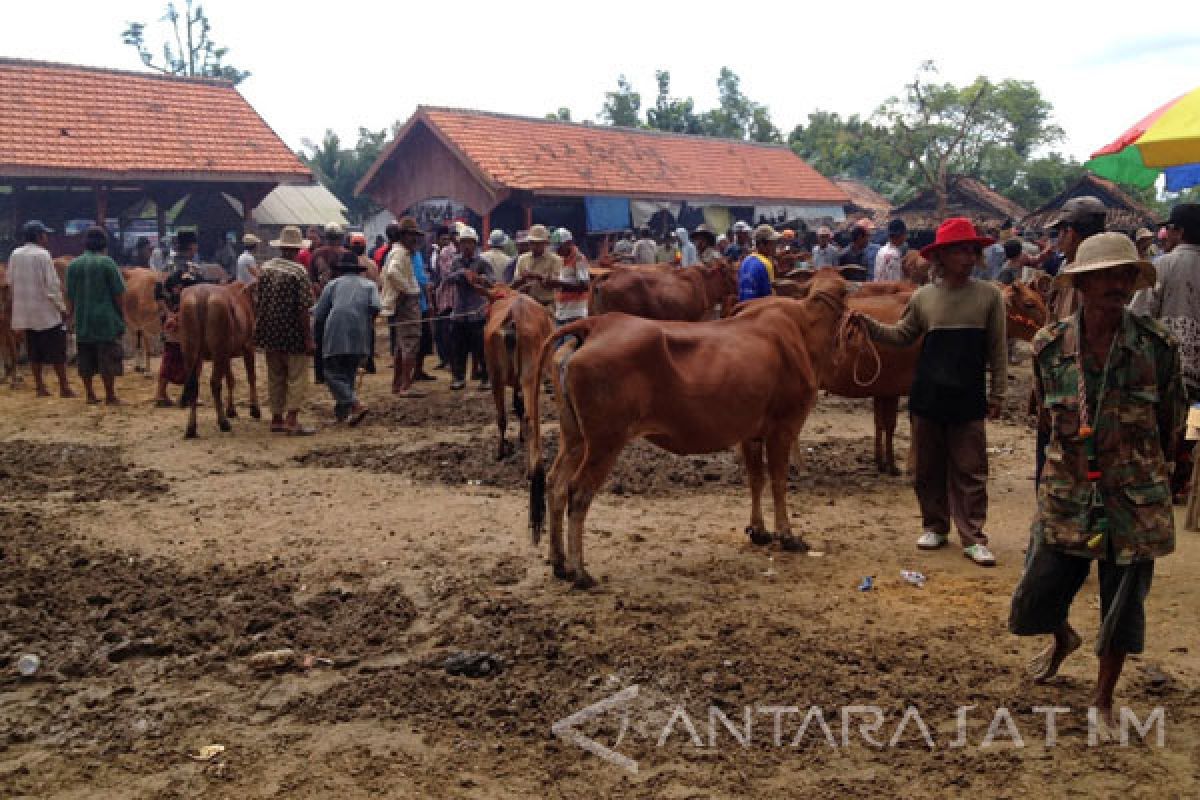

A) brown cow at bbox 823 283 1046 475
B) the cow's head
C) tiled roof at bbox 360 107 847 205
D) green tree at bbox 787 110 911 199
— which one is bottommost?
brown cow at bbox 823 283 1046 475

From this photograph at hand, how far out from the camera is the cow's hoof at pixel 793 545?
261 inches

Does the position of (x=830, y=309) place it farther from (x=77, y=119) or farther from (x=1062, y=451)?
(x=77, y=119)

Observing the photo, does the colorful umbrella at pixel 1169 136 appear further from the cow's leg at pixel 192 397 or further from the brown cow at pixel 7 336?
the brown cow at pixel 7 336

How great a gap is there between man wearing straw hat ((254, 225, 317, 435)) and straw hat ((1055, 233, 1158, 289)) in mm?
8196

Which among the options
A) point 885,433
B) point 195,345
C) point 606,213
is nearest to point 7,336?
point 195,345

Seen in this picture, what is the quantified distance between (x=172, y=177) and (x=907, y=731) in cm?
1786

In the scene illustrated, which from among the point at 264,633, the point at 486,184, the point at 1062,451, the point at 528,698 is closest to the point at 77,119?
the point at 486,184

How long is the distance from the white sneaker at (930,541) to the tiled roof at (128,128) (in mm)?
15981

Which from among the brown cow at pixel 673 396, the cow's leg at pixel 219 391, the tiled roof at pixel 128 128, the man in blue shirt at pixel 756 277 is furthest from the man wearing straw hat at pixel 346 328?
the tiled roof at pixel 128 128

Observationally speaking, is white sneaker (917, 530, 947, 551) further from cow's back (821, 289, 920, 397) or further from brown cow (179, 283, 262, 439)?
brown cow (179, 283, 262, 439)

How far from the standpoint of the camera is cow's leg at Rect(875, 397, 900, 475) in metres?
8.73

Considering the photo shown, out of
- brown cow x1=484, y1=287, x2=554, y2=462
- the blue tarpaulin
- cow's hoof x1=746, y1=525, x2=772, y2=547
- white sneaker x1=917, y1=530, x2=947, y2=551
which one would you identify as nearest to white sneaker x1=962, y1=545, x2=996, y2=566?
white sneaker x1=917, y1=530, x2=947, y2=551

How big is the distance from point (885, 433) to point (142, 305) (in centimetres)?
1145

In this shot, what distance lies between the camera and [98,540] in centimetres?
701
